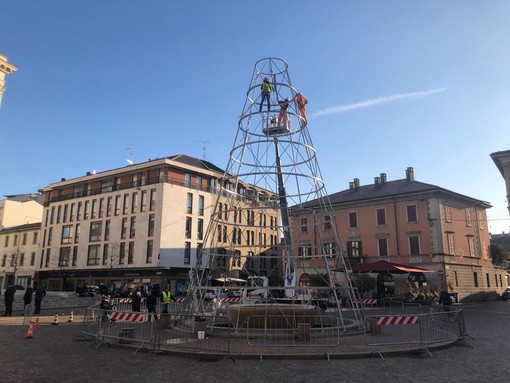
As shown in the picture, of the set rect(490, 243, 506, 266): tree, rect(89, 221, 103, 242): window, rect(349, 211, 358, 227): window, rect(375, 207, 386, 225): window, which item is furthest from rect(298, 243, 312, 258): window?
rect(89, 221, 103, 242): window

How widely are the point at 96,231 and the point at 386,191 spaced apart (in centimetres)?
3871

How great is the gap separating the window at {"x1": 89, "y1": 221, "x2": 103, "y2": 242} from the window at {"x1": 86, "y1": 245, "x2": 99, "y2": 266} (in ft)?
3.65

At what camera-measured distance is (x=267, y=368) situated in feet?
29.8

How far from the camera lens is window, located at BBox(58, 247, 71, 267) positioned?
196 ft

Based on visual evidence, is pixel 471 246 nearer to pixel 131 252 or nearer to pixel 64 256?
pixel 131 252

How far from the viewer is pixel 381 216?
45.7 m

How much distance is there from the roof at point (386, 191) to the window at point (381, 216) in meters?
1.37

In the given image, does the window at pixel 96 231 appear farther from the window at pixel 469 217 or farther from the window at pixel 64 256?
the window at pixel 469 217

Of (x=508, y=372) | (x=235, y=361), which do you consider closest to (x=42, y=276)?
(x=235, y=361)

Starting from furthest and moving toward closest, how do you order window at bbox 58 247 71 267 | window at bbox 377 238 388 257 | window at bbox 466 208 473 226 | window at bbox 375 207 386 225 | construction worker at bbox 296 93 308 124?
window at bbox 58 247 71 267
window at bbox 466 208 473 226
window at bbox 375 207 386 225
window at bbox 377 238 388 257
construction worker at bbox 296 93 308 124

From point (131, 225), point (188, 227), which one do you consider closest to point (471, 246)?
point (188, 227)

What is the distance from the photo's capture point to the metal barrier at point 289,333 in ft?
38.6

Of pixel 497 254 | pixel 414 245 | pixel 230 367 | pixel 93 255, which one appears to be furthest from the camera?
pixel 93 255

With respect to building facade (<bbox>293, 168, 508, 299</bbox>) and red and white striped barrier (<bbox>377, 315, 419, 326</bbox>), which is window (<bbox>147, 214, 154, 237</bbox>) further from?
red and white striped barrier (<bbox>377, 315, 419, 326</bbox>)
